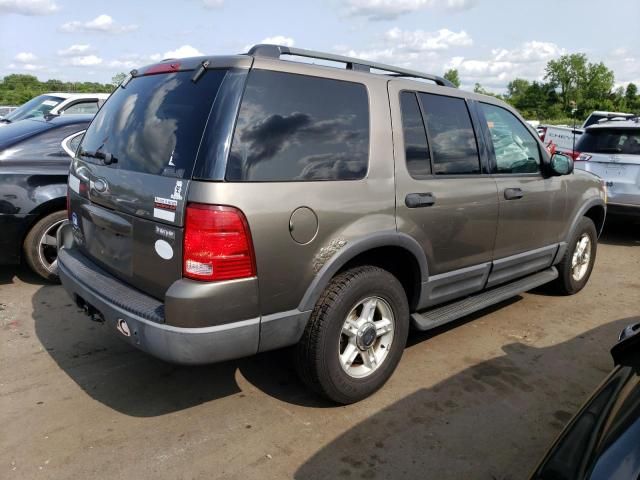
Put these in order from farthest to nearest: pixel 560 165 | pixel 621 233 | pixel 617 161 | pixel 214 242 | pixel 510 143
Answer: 1. pixel 621 233
2. pixel 617 161
3. pixel 560 165
4. pixel 510 143
5. pixel 214 242

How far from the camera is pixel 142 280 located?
2885 mm

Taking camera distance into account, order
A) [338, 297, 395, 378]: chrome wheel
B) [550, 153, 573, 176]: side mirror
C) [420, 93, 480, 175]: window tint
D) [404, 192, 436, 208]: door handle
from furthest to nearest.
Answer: [550, 153, 573, 176]: side mirror → [420, 93, 480, 175]: window tint → [404, 192, 436, 208]: door handle → [338, 297, 395, 378]: chrome wheel

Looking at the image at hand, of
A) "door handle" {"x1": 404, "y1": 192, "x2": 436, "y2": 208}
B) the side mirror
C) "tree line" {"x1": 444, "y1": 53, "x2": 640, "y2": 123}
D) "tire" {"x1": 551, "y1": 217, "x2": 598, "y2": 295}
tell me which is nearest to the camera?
"door handle" {"x1": 404, "y1": 192, "x2": 436, "y2": 208}

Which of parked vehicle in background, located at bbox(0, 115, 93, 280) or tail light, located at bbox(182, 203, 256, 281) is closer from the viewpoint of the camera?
tail light, located at bbox(182, 203, 256, 281)

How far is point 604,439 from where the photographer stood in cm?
155

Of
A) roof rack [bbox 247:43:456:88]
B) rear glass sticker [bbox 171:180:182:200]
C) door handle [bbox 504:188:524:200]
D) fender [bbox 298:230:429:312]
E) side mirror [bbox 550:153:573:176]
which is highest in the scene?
roof rack [bbox 247:43:456:88]

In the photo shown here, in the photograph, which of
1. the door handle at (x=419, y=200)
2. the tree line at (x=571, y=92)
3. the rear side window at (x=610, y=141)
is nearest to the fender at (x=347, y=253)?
the door handle at (x=419, y=200)

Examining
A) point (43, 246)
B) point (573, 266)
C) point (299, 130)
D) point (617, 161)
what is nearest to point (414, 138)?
point (299, 130)

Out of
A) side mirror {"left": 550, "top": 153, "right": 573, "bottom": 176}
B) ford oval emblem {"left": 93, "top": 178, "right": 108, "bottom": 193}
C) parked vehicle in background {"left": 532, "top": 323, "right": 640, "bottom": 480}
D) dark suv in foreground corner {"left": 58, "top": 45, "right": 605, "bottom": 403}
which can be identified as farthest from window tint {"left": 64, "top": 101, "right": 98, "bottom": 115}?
parked vehicle in background {"left": 532, "top": 323, "right": 640, "bottom": 480}

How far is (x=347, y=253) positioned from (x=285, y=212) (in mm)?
459

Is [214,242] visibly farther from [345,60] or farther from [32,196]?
[32,196]

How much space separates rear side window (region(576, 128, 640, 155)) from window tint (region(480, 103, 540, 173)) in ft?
12.6

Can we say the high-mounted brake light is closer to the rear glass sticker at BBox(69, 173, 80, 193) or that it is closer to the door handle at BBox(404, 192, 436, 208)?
the rear glass sticker at BBox(69, 173, 80, 193)

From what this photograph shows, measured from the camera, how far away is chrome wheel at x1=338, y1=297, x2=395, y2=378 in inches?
126
